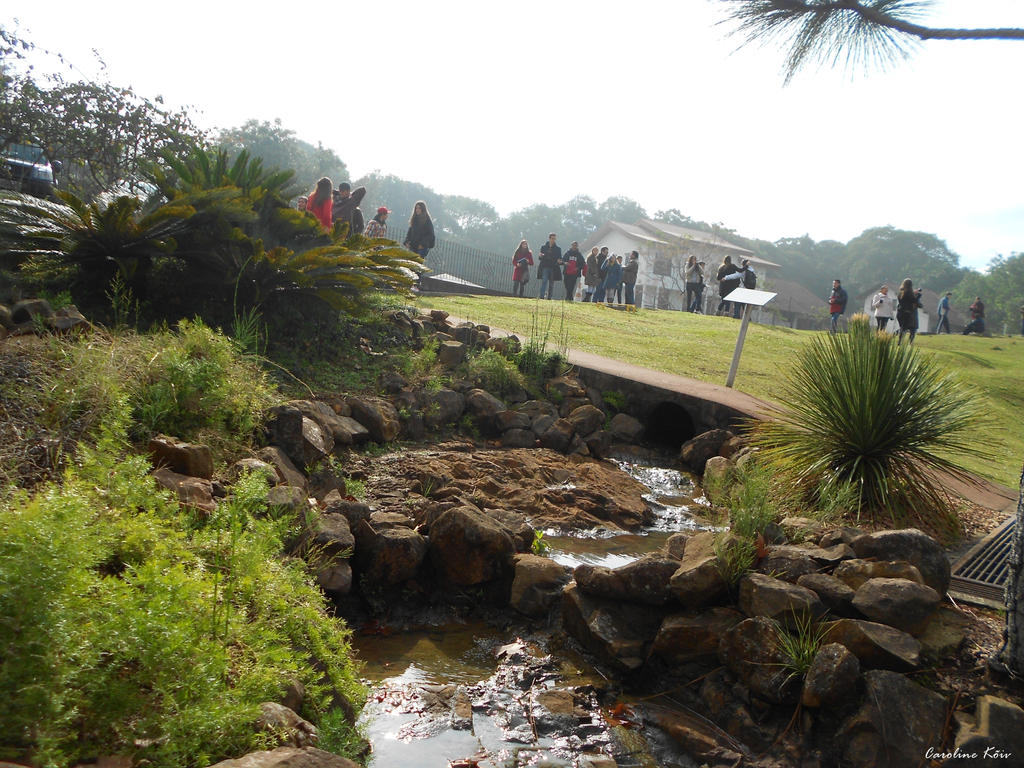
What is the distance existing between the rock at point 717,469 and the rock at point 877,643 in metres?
3.38

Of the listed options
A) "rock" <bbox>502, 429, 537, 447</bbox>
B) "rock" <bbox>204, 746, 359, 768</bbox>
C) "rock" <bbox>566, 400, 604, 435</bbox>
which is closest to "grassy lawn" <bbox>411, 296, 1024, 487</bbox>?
"rock" <bbox>566, 400, 604, 435</bbox>

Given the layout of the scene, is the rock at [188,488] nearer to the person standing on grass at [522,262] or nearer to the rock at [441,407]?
the rock at [441,407]

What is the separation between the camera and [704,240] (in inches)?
1615

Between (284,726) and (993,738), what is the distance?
3005 mm

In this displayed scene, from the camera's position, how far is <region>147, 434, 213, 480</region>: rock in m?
4.14

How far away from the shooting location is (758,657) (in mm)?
3896

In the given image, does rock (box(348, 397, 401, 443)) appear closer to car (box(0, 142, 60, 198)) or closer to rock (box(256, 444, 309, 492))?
rock (box(256, 444, 309, 492))

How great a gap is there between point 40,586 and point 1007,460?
11.6 meters

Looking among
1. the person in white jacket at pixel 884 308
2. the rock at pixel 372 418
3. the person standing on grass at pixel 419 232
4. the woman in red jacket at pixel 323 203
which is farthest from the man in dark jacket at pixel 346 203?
the person in white jacket at pixel 884 308

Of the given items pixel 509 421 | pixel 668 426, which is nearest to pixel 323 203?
pixel 509 421

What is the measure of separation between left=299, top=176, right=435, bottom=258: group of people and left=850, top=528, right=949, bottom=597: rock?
6914 mm

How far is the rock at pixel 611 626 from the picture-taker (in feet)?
14.3

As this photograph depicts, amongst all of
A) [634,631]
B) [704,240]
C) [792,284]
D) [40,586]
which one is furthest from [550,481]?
[792,284]

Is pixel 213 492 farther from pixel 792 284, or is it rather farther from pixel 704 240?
pixel 792 284
